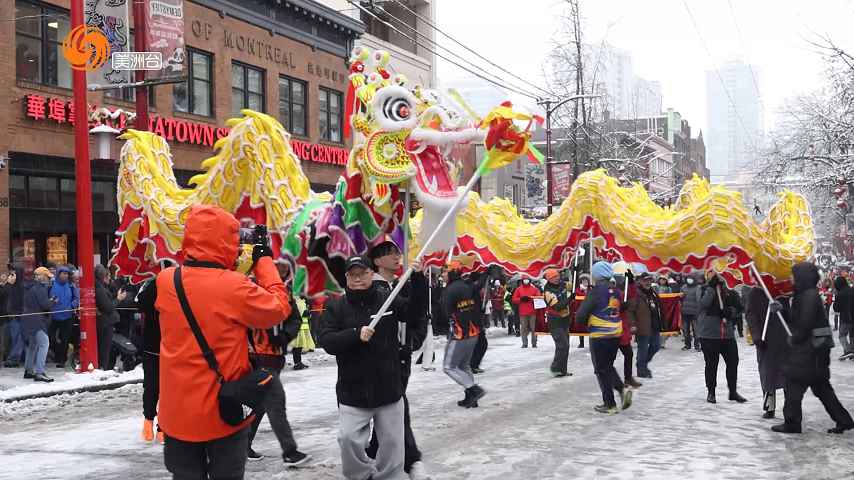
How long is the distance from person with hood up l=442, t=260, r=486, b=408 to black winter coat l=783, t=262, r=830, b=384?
358cm

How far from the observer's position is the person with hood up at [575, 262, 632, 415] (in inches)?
408

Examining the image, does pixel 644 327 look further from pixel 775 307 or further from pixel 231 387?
pixel 231 387

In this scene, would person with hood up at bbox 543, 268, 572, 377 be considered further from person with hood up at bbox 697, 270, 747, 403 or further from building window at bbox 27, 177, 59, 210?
building window at bbox 27, 177, 59, 210

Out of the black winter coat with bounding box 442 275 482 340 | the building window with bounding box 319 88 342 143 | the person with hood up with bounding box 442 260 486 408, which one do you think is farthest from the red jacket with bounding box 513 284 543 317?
the building window with bounding box 319 88 342 143

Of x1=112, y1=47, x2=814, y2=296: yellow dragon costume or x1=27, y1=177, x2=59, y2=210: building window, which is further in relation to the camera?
x1=27, y1=177, x2=59, y2=210: building window

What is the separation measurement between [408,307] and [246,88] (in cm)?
2042

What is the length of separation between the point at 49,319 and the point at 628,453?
979 cm

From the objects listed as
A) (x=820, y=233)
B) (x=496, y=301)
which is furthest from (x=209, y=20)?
(x=820, y=233)

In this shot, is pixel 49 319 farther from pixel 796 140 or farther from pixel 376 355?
pixel 796 140

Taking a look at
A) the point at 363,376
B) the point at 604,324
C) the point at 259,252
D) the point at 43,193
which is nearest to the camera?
the point at 259,252

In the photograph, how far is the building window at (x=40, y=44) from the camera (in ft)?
61.5

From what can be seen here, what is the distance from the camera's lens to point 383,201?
8695mm

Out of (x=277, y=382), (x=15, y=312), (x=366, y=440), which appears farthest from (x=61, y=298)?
(x=366, y=440)

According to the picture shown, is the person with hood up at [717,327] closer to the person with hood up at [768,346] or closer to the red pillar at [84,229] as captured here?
the person with hood up at [768,346]
